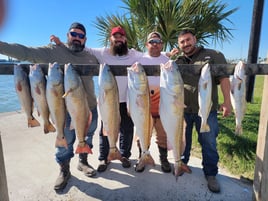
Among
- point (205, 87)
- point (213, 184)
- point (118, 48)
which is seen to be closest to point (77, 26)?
point (118, 48)

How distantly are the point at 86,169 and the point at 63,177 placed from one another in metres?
0.37

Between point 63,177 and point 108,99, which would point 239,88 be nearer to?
point 108,99

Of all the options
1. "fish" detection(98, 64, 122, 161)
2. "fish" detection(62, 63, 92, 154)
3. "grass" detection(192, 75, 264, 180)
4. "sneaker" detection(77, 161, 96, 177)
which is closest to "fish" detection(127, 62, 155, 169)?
"fish" detection(98, 64, 122, 161)

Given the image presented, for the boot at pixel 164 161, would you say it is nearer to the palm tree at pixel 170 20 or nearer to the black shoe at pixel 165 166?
the black shoe at pixel 165 166

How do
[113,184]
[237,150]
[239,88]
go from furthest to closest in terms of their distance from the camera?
[237,150] → [113,184] → [239,88]

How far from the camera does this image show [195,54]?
2932 mm

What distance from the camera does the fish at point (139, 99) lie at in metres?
2.10

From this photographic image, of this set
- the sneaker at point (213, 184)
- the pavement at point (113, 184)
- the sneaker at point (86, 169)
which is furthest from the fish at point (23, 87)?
the sneaker at point (213, 184)

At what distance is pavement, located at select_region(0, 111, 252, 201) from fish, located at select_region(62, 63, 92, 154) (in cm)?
110

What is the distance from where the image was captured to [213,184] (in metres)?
3.05

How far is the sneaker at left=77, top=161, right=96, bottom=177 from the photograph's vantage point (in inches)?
134

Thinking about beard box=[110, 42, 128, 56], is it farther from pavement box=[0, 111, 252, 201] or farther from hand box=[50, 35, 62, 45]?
pavement box=[0, 111, 252, 201]

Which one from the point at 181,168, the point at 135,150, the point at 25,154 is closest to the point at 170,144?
the point at 181,168

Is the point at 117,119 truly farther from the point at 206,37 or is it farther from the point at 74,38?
the point at 206,37
